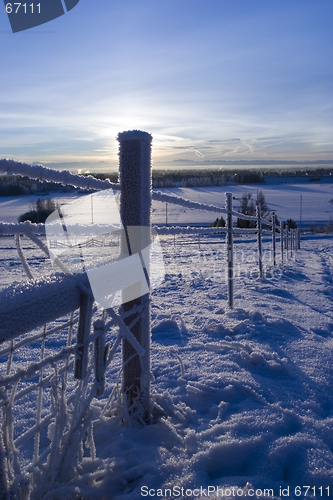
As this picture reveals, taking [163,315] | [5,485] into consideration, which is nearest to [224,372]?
[163,315]

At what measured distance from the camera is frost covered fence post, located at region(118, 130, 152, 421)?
1620mm

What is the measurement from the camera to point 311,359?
2660 mm

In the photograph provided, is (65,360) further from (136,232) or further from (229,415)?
(229,415)

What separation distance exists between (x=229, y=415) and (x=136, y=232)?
1.11 metres

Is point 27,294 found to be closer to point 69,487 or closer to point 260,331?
point 69,487

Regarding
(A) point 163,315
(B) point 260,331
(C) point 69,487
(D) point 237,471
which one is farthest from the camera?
(A) point 163,315

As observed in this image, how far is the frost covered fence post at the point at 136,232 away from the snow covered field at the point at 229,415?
0.50ft

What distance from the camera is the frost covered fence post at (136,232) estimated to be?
5.32 ft

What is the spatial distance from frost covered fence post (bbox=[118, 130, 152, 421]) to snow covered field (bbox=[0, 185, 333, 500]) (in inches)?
6.0

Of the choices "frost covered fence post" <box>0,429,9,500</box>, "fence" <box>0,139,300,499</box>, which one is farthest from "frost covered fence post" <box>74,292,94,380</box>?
"frost covered fence post" <box>0,429,9,500</box>

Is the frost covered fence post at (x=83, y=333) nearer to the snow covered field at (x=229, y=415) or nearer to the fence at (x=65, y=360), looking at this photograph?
the fence at (x=65, y=360)

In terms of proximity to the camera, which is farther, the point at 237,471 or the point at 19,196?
the point at 19,196

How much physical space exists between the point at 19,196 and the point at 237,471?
29380 millimetres

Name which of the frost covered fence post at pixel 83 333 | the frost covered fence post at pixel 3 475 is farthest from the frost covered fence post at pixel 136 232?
the frost covered fence post at pixel 3 475
